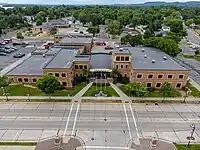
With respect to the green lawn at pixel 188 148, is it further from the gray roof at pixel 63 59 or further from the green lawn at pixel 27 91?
the gray roof at pixel 63 59

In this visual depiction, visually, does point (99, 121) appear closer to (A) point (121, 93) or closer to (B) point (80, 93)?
(B) point (80, 93)

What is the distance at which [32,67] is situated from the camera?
7388 cm

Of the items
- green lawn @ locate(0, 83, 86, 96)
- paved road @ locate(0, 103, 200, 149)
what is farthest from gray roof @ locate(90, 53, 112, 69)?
paved road @ locate(0, 103, 200, 149)

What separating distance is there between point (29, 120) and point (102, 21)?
5636 inches

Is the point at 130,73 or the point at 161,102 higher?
the point at 130,73

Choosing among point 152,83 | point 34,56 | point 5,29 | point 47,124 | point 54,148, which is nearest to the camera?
point 54,148

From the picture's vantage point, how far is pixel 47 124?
47.9 m

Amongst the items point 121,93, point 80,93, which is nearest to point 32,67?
point 80,93

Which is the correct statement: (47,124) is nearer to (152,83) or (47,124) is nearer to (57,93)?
(57,93)

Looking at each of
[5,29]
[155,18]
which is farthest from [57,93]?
[155,18]

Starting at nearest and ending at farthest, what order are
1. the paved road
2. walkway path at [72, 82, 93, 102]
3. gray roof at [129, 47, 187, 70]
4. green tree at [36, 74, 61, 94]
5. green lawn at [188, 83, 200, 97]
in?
the paved road
green tree at [36, 74, 61, 94]
walkway path at [72, 82, 93, 102]
green lawn at [188, 83, 200, 97]
gray roof at [129, 47, 187, 70]

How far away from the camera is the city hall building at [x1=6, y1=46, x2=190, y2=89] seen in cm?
6400

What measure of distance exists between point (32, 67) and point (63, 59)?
36.3ft

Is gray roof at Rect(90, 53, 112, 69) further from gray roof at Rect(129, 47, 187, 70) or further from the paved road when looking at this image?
the paved road
